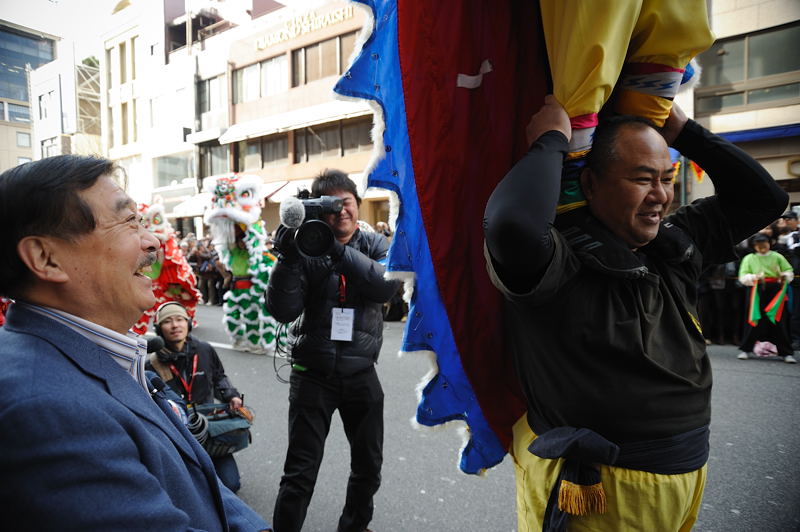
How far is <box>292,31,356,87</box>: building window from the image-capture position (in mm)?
20891

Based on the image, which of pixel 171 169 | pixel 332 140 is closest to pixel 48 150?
pixel 332 140

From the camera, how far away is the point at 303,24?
22.1 m

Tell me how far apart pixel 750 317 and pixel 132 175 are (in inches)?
1251

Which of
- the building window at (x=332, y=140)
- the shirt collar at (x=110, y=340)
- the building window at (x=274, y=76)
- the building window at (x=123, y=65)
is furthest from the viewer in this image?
the building window at (x=123, y=65)

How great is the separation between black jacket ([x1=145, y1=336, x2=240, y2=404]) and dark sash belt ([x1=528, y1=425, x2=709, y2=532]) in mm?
2859

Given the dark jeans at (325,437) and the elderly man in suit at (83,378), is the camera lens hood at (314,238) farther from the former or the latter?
the elderly man in suit at (83,378)

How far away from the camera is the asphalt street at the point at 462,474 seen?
10.3 feet

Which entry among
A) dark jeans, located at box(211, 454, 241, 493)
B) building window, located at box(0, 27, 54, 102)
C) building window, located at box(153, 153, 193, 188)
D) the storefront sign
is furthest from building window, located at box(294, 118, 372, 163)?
dark jeans, located at box(211, 454, 241, 493)

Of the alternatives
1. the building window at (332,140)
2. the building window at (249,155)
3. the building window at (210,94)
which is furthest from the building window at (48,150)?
the building window at (210,94)

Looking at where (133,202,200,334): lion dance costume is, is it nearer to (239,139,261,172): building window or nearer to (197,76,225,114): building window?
(239,139,261,172): building window

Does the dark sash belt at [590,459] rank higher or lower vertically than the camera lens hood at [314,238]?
lower

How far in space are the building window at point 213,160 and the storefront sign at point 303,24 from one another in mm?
5614

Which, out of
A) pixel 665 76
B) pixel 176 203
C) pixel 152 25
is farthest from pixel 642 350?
pixel 152 25

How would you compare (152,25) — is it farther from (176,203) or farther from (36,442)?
(36,442)
